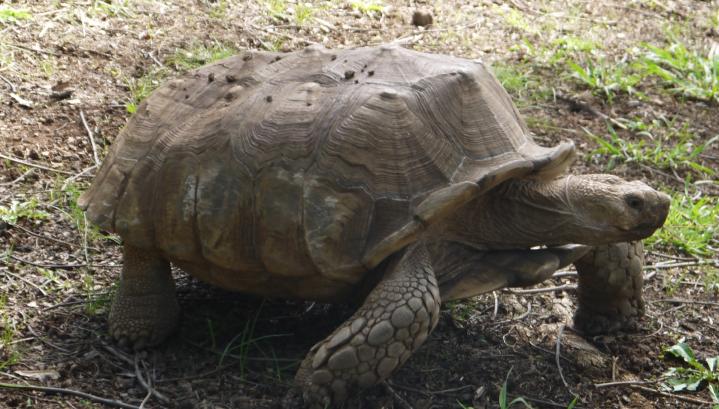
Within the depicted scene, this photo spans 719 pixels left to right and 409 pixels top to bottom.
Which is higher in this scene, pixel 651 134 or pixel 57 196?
pixel 57 196

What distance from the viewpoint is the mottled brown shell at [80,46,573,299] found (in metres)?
3.43

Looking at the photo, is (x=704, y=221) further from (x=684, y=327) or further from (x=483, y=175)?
(x=483, y=175)

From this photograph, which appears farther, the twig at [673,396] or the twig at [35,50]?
the twig at [35,50]

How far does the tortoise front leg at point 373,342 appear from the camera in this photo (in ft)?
11.0

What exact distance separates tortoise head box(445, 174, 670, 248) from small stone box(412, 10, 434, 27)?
4.07 metres

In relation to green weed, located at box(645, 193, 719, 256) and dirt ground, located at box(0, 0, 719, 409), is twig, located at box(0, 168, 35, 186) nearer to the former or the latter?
dirt ground, located at box(0, 0, 719, 409)

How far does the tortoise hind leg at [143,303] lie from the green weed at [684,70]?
4633 millimetres

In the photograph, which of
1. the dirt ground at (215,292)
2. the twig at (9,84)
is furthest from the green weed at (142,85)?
the twig at (9,84)

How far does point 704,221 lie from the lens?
522 centimetres

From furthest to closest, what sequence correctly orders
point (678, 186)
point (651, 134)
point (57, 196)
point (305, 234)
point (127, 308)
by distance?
point (651, 134)
point (678, 186)
point (57, 196)
point (127, 308)
point (305, 234)

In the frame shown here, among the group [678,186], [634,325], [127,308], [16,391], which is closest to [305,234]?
[127,308]

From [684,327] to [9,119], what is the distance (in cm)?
394

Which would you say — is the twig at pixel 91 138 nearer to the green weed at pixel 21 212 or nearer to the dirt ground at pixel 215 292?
the dirt ground at pixel 215 292

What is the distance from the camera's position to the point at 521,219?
3.77 metres
